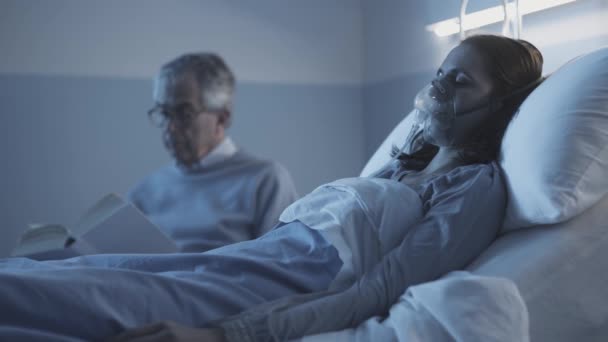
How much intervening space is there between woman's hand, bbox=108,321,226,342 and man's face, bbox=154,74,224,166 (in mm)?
1317

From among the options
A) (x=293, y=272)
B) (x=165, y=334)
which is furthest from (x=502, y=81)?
(x=165, y=334)

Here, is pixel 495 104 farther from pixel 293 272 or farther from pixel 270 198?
pixel 270 198

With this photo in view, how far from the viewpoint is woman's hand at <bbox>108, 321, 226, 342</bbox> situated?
0.94m

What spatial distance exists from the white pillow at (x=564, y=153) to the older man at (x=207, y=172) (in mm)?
1094

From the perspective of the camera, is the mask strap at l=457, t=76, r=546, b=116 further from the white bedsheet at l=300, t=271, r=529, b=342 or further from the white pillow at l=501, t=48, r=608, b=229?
the white bedsheet at l=300, t=271, r=529, b=342

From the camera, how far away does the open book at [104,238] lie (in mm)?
1686

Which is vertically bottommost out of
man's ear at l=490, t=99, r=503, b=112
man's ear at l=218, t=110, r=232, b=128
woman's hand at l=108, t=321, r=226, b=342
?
woman's hand at l=108, t=321, r=226, b=342

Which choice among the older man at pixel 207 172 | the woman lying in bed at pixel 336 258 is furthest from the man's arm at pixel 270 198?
the woman lying in bed at pixel 336 258

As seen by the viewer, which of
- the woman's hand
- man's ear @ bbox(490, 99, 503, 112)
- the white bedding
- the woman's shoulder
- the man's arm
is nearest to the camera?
the woman's hand

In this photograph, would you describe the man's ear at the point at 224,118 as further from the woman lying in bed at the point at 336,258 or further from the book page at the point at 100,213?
the woman lying in bed at the point at 336,258

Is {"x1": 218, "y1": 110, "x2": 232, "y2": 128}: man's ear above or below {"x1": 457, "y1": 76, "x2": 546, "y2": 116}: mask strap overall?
below

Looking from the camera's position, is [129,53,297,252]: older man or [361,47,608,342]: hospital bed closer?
[361,47,608,342]: hospital bed

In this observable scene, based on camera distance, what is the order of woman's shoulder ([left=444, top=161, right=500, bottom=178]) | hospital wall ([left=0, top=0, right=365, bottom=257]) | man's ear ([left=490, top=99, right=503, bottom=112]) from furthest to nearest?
hospital wall ([left=0, top=0, right=365, bottom=257]) < man's ear ([left=490, top=99, right=503, bottom=112]) < woman's shoulder ([left=444, top=161, right=500, bottom=178])

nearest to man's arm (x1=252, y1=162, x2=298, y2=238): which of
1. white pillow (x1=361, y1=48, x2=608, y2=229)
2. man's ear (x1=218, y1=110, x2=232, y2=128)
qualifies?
man's ear (x1=218, y1=110, x2=232, y2=128)
